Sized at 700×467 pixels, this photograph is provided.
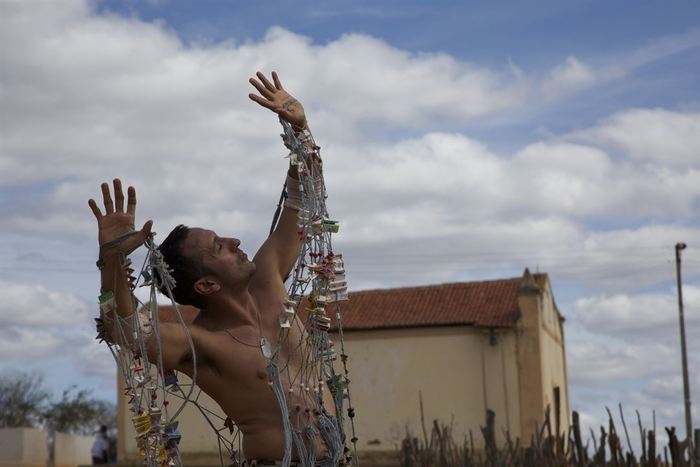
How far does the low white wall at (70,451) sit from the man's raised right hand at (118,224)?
16.0 m

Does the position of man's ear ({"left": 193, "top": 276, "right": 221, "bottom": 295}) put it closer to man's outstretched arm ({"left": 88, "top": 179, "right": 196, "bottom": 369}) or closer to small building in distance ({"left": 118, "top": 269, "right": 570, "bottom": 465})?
man's outstretched arm ({"left": 88, "top": 179, "right": 196, "bottom": 369})

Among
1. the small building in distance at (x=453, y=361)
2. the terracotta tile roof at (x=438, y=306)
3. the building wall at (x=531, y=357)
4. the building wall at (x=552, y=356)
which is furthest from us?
the building wall at (x=552, y=356)

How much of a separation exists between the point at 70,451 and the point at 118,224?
1852cm

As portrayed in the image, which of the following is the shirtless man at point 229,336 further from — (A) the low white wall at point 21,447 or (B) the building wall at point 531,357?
(B) the building wall at point 531,357

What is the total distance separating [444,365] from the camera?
2614 centimetres

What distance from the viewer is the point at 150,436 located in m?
3.86

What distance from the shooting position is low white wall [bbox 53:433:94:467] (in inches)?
775

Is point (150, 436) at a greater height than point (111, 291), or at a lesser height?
lesser

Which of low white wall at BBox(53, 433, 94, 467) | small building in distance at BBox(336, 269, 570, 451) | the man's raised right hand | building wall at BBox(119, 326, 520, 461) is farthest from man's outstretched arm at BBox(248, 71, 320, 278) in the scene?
building wall at BBox(119, 326, 520, 461)

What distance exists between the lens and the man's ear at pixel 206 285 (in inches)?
164

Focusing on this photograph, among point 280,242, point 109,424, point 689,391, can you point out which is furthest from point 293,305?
point 109,424

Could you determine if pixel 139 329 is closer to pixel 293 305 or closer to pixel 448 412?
pixel 293 305

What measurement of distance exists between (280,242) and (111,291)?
968 mm

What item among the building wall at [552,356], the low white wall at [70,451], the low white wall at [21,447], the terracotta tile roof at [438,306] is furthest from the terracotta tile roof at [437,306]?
the low white wall at [21,447]
